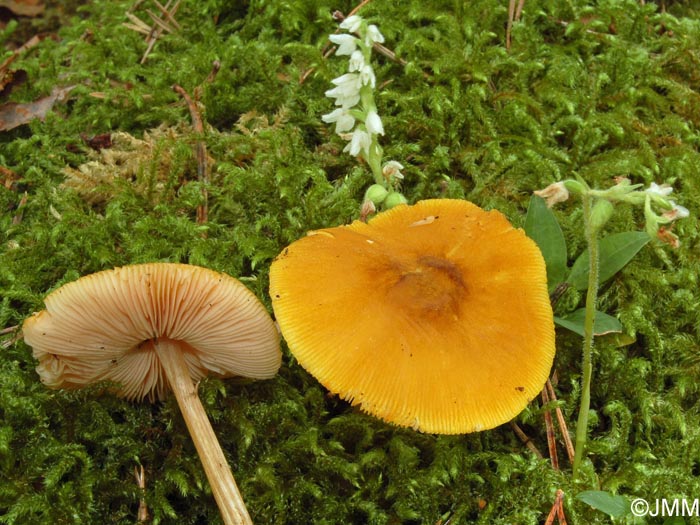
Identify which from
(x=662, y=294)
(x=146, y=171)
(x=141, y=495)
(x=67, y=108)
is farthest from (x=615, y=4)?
(x=141, y=495)

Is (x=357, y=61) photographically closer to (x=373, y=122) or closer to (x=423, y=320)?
(x=373, y=122)

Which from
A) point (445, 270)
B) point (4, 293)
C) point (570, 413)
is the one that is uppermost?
point (445, 270)

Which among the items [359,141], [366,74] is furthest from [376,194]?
[366,74]

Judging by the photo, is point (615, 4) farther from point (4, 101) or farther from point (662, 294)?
point (4, 101)

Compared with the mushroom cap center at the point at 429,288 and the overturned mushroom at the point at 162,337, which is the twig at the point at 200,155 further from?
the mushroom cap center at the point at 429,288

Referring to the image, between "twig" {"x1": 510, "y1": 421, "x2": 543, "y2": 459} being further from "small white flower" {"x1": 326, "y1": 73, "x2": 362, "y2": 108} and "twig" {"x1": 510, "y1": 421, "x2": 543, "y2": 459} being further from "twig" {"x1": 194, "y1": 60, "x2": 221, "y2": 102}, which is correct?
"twig" {"x1": 194, "y1": 60, "x2": 221, "y2": 102}
